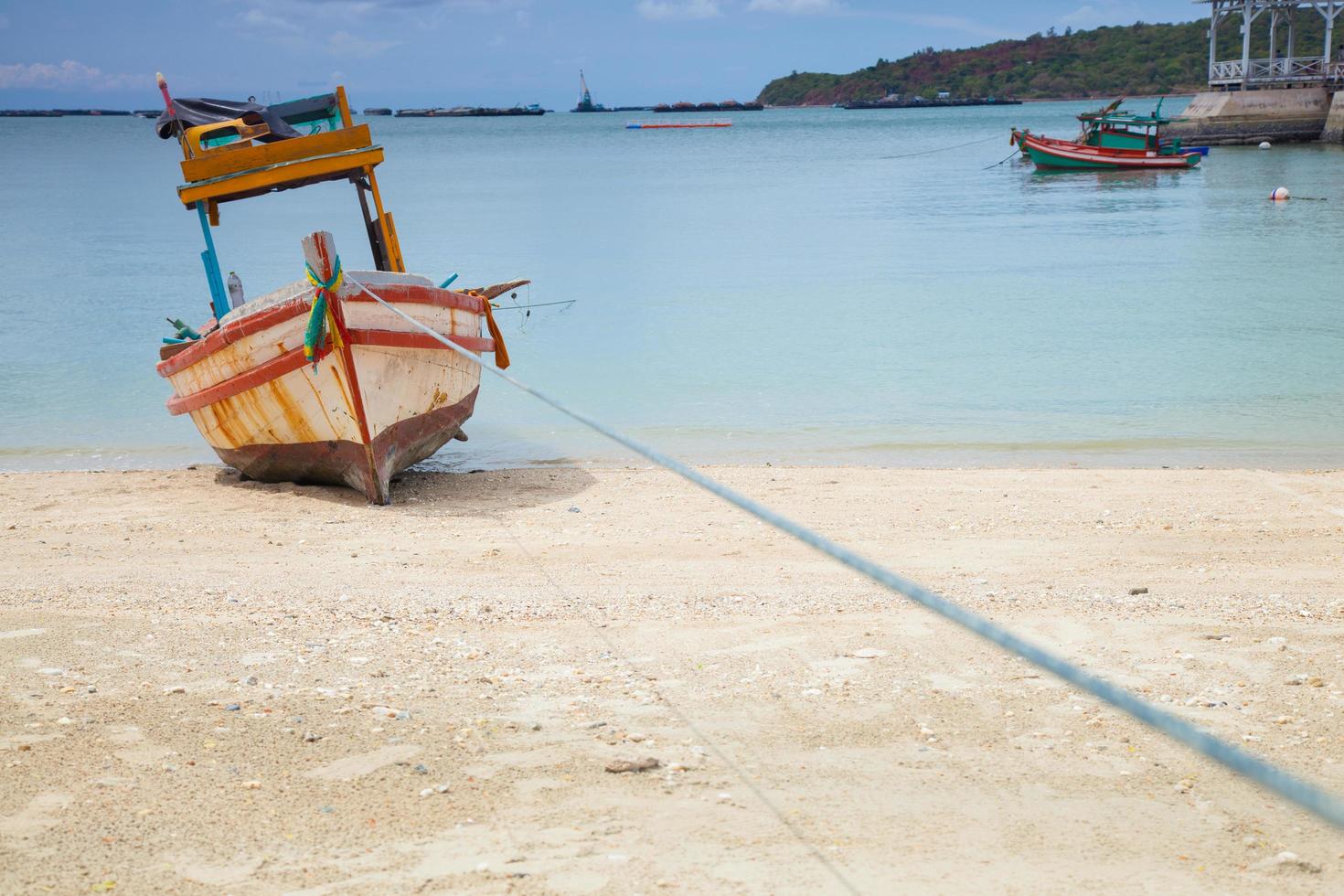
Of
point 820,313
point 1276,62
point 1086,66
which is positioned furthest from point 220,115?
point 1086,66

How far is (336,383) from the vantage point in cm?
851

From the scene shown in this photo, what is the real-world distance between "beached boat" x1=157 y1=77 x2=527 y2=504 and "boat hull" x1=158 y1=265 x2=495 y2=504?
0.01 meters

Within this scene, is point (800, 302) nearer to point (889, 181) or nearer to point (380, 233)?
point (380, 233)

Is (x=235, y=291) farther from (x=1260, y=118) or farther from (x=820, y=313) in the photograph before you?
(x=1260, y=118)

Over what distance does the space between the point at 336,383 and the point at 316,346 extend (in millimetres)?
322

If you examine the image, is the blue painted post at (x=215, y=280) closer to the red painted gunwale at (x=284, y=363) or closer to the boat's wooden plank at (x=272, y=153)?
the boat's wooden plank at (x=272, y=153)

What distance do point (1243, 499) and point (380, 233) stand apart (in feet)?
23.9

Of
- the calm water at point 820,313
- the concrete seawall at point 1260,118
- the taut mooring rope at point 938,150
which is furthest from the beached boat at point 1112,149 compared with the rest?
the taut mooring rope at point 938,150

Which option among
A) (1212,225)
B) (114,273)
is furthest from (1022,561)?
(1212,225)

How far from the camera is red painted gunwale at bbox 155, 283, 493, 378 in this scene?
838cm

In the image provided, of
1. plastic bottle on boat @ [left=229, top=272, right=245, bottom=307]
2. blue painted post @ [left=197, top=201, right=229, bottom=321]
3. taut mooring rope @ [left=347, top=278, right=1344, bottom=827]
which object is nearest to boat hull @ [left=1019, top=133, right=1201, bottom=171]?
plastic bottle on boat @ [left=229, top=272, right=245, bottom=307]

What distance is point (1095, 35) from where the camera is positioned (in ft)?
571

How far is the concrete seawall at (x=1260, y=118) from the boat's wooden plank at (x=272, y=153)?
59.0 metres

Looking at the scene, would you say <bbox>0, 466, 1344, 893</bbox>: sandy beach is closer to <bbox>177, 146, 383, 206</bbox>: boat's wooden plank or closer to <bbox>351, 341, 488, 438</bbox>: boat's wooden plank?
<bbox>351, 341, 488, 438</bbox>: boat's wooden plank
